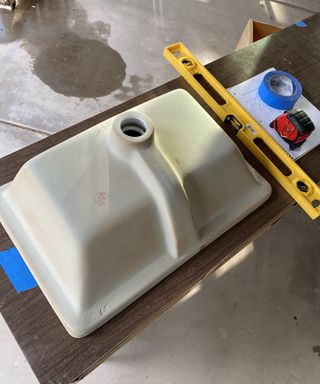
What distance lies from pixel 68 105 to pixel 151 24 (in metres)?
0.74

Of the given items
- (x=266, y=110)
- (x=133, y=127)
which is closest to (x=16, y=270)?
(x=133, y=127)

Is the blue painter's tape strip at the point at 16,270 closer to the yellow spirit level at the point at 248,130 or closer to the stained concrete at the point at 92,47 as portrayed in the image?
the yellow spirit level at the point at 248,130

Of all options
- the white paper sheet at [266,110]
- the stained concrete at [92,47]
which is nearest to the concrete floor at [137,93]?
the stained concrete at [92,47]

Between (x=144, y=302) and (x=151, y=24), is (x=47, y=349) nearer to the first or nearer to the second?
(x=144, y=302)

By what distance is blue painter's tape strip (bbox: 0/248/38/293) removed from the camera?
67 cm

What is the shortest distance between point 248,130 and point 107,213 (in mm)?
457

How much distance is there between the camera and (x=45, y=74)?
173cm

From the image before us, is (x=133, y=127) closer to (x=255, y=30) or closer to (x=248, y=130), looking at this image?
(x=248, y=130)

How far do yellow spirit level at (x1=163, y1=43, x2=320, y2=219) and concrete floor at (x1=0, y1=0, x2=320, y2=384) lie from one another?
627 mm

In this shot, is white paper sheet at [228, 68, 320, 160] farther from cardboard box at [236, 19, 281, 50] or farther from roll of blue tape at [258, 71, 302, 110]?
cardboard box at [236, 19, 281, 50]

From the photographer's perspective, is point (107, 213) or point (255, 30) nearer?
point (107, 213)

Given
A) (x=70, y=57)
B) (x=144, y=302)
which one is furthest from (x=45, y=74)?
(x=144, y=302)

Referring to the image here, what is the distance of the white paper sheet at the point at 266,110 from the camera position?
0.93m

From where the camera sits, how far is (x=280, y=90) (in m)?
1.02
